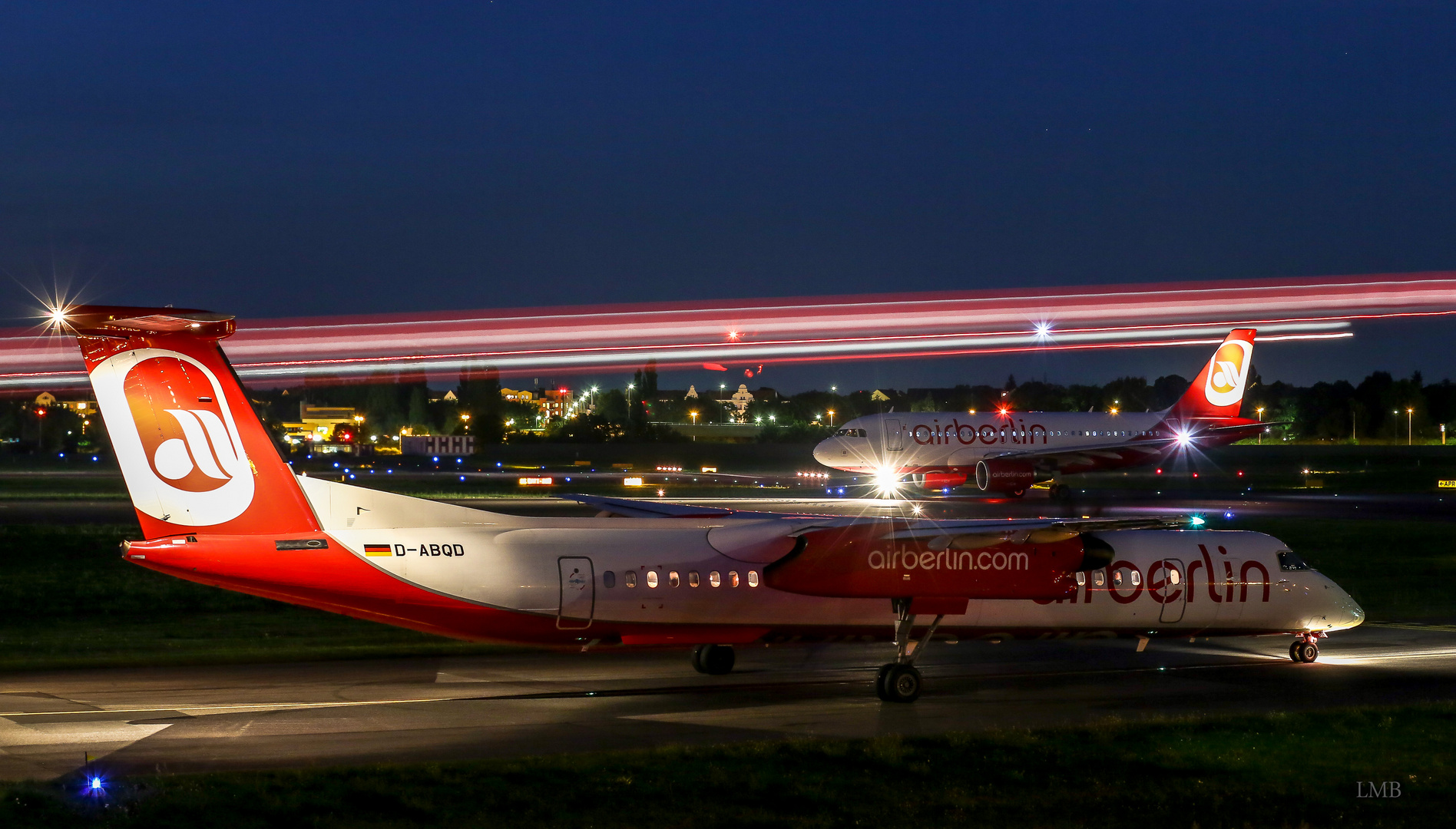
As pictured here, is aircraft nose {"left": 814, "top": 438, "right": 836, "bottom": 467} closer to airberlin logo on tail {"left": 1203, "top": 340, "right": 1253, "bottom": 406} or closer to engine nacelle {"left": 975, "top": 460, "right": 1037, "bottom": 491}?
engine nacelle {"left": 975, "top": 460, "right": 1037, "bottom": 491}

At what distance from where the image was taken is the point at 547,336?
2855 cm

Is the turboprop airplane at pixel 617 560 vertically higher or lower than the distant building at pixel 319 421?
lower

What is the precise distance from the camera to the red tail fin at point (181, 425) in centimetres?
1450

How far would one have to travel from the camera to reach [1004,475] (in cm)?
5219

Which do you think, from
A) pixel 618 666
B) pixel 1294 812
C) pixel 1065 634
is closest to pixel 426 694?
pixel 618 666

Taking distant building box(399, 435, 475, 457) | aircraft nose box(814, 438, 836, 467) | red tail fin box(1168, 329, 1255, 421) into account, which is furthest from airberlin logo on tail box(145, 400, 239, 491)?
distant building box(399, 435, 475, 457)

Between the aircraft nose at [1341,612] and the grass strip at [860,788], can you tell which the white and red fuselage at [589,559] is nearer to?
the aircraft nose at [1341,612]

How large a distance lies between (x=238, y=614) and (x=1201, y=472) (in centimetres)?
6575

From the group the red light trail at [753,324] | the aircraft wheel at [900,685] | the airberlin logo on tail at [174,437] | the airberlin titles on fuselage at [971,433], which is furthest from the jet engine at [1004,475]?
the airberlin logo on tail at [174,437]

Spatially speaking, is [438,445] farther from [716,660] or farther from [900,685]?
[900,685]

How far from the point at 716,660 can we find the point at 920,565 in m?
3.69

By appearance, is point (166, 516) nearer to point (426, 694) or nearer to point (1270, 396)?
point (426, 694)

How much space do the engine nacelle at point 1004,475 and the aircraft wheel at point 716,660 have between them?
34710 millimetres

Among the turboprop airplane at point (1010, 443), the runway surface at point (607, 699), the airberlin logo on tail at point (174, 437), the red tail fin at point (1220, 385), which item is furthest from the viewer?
the red tail fin at point (1220, 385)
